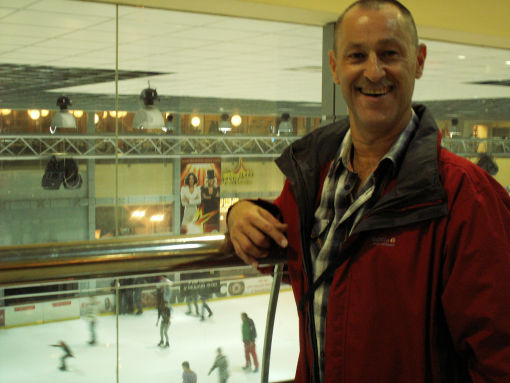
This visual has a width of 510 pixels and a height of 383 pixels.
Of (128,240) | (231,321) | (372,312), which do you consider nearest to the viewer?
(372,312)

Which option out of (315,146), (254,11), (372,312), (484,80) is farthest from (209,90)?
(372,312)

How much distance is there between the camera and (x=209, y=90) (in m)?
5.47

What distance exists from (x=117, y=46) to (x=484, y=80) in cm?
409

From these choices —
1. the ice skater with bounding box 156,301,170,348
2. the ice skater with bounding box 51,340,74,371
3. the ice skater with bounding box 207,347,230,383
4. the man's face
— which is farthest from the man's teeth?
the ice skater with bounding box 156,301,170,348

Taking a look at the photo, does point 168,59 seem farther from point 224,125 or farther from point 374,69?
point 374,69

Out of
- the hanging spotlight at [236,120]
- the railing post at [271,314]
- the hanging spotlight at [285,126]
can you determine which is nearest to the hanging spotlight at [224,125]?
the hanging spotlight at [236,120]

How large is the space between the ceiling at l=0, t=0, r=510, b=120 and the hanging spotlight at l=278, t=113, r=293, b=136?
0.09 m

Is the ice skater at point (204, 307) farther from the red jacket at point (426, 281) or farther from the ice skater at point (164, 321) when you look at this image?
the red jacket at point (426, 281)

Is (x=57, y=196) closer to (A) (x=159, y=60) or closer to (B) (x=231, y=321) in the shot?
(A) (x=159, y=60)

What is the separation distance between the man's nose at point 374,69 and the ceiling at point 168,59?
3339 mm

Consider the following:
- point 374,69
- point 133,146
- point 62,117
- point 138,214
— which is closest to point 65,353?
point 138,214

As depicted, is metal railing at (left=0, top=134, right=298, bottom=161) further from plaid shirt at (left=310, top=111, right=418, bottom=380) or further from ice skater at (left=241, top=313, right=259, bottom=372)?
plaid shirt at (left=310, top=111, right=418, bottom=380)

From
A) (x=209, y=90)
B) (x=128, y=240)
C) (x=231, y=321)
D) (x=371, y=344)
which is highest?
(x=209, y=90)

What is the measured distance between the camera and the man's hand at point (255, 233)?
146 centimetres
